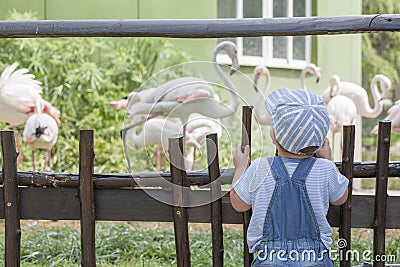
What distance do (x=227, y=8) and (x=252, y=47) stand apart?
23.4 inches

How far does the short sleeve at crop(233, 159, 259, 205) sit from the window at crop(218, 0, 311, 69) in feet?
24.9

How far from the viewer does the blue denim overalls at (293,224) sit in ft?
9.30

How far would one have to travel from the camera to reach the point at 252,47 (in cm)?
1117

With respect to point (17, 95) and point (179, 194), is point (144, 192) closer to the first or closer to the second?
point (179, 194)

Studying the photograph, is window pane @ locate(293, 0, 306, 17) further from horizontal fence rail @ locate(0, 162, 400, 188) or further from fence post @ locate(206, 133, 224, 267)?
fence post @ locate(206, 133, 224, 267)

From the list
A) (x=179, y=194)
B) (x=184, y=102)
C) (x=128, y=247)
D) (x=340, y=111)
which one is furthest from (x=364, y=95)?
(x=179, y=194)

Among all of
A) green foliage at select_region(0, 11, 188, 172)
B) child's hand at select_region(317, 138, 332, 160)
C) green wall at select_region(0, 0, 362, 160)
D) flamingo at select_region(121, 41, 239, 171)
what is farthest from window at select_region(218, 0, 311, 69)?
child's hand at select_region(317, 138, 332, 160)

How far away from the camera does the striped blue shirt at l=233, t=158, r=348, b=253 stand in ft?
9.36

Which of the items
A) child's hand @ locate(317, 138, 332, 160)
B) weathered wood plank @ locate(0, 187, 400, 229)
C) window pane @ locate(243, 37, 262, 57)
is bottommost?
weathered wood plank @ locate(0, 187, 400, 229)

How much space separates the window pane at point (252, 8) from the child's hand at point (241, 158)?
821 centimetres

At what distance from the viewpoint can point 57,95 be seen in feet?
30.1

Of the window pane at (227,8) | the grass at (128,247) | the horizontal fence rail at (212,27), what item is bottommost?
the grass at (128,247)

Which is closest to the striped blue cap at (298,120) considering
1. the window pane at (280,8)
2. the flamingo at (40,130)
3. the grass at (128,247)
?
the grass at (128,247)

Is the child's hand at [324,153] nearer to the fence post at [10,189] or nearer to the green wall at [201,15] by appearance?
the fence post at [10,189]
